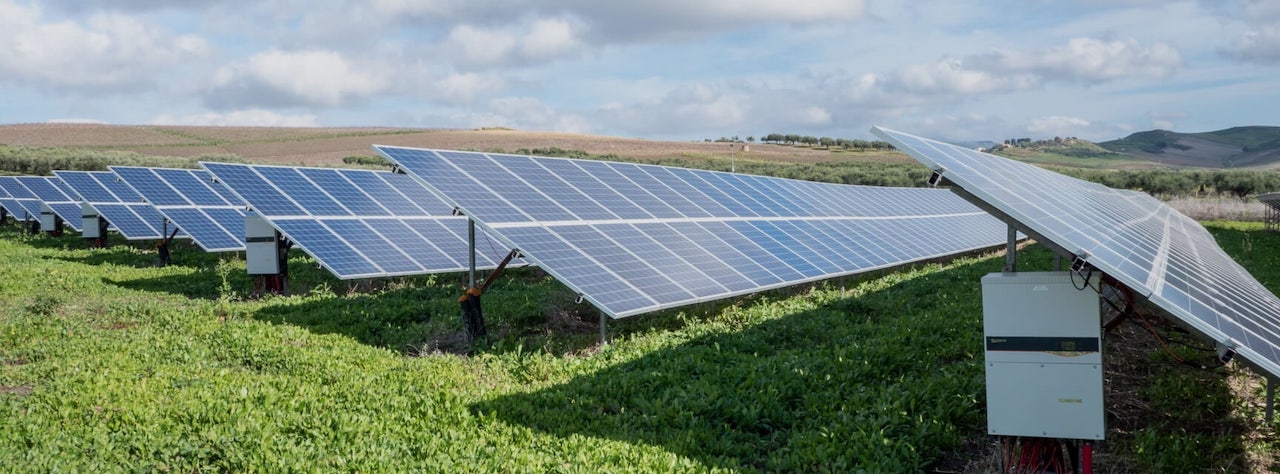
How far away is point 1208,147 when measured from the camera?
123 meters

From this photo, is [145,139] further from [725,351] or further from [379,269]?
[725,351]

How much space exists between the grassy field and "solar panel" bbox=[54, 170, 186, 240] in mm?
10466

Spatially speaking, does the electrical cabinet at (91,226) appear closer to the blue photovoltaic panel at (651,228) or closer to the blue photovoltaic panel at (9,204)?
the blue photovoltaic panel at (9,204)

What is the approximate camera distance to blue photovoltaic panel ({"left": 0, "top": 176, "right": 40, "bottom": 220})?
33.2 meters

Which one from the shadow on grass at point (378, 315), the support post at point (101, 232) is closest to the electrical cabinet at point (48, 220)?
the support post at point (101, 232)

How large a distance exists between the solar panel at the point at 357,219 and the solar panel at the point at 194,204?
3274mm

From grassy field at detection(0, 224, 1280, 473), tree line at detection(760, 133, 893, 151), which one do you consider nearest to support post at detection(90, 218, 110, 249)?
grassy field at detection(0, 224, 1280, 473)

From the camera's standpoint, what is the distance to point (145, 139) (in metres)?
77.4

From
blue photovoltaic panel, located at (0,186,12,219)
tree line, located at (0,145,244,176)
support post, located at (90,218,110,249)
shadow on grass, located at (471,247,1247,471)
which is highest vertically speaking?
tree line, located at (0,145,244,176)

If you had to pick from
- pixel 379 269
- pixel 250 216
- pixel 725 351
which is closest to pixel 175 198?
pixel 250 216

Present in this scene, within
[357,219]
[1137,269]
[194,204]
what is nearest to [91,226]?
[194,204]

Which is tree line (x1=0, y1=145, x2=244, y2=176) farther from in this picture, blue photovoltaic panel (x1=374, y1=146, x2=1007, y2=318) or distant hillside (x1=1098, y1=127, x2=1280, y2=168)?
distant hillside (x1=1098, y1=127, x2=1280, y2=168)

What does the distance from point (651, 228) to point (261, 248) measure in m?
7.28

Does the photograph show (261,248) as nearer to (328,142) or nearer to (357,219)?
(357,219)
